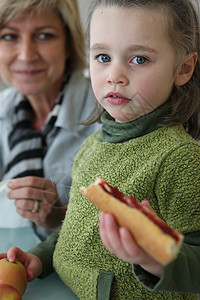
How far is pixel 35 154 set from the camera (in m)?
1.15

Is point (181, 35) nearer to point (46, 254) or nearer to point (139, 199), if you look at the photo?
point (139, 199)

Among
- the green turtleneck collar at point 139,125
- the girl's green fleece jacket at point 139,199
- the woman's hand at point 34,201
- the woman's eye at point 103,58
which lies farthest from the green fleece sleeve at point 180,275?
the woman's hand at point 34,201

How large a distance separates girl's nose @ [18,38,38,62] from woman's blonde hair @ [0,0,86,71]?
0.25 feet

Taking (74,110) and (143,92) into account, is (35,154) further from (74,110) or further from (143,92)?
(143,92)

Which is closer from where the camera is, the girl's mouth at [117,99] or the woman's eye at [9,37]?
the girl's mouth at [117,99]

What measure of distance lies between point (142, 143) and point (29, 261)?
0.33 m

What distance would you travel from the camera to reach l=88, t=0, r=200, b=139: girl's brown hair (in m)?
0.59

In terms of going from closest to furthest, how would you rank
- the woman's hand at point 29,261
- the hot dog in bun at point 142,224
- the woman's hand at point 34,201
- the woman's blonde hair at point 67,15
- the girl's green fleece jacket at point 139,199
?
the hot dog in bun at point 142,224 → the girl's green fleece jacket at point 139,199 → the woman's hand at point 29,261 → the woman's hand at point 34,201 → the woman's blonde hair at point 67,15

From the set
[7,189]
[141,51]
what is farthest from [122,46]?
[7,189]

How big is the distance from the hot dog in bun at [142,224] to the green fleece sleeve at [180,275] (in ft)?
0.25

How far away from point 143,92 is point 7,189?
0.55 meters

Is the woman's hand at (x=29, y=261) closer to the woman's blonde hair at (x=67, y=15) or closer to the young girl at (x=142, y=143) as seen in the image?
the young girl at (x=142, y=143)

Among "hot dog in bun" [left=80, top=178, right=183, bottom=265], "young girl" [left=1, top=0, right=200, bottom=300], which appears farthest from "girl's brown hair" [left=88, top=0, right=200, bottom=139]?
"hot dog in bun" [left=80, top=178, right=183, bottom=265]

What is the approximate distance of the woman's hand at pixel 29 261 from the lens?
711 millimetres
